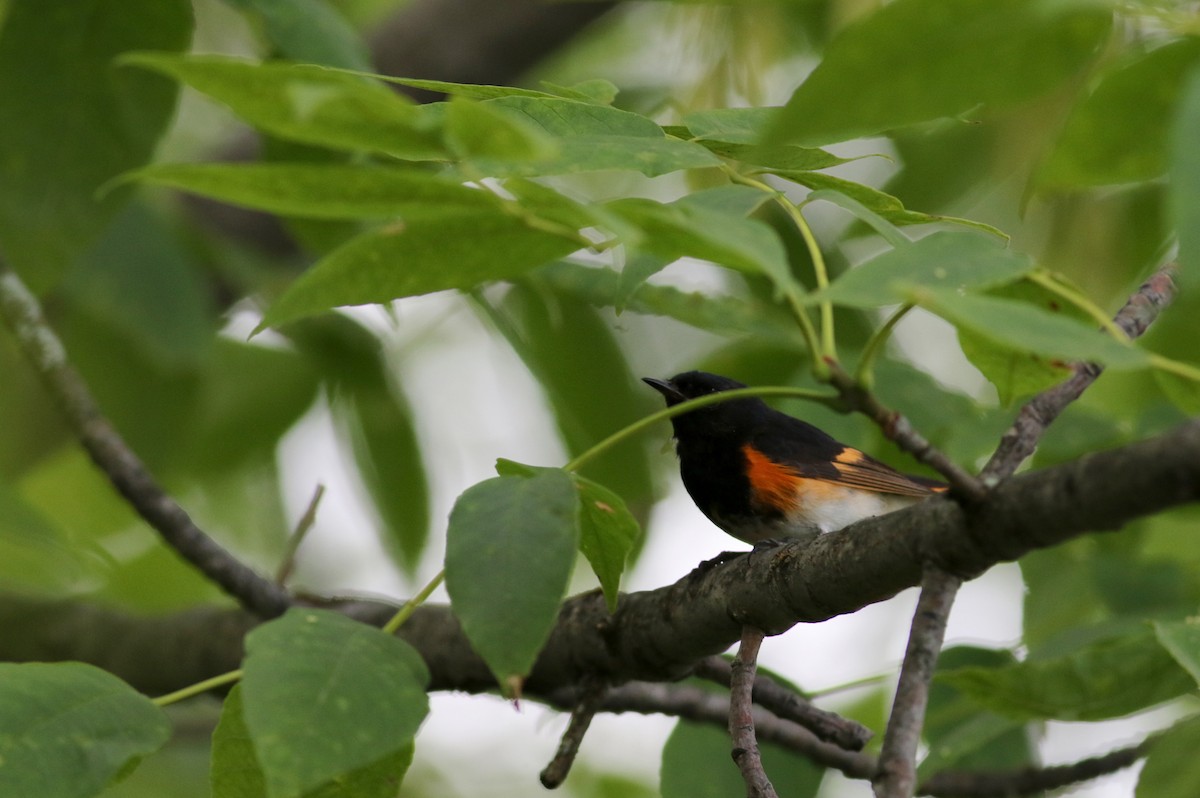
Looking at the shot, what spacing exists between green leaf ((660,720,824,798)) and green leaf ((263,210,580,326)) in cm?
126

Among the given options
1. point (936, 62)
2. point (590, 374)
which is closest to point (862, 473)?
point (590, 374)

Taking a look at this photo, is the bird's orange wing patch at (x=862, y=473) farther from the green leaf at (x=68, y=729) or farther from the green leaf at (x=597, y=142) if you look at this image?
the green leaf at (x=68, y=729)

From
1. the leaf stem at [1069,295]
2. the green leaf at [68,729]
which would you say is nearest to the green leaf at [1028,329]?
the leaf stem at [1069,295]

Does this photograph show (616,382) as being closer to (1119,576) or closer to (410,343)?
(1119,576)

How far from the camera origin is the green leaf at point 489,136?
3.38 ft

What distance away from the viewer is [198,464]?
13.2 feet

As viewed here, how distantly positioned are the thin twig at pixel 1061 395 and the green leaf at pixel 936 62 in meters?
0.49

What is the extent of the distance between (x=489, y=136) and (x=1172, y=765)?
157 cm

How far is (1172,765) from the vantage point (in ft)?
6.55

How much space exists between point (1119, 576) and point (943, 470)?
7.05 feet

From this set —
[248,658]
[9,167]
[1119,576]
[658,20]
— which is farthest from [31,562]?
[658,20]

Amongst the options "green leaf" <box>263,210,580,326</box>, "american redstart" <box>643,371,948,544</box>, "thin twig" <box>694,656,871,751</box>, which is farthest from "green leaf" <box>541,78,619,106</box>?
"american redstart" <box>643,371,948,544</box>

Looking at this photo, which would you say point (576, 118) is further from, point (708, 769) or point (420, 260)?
point (708, 769)

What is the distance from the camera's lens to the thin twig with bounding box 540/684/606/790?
1.89 meters
